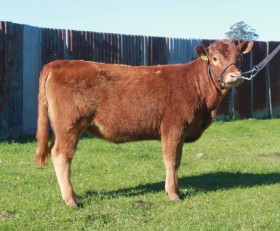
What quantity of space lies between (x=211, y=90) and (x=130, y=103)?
111 cm

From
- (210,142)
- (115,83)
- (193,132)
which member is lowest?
(210,142)

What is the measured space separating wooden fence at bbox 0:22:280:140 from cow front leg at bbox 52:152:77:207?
551 centimetres

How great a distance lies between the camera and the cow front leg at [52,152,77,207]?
6.15 meters

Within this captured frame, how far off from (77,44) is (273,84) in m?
7.63

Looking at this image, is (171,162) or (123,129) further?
(171,162)

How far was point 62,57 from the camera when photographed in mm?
12852

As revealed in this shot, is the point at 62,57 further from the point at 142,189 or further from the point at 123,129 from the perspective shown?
the point at 123,129

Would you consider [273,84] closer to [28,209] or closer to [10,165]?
[10,165]

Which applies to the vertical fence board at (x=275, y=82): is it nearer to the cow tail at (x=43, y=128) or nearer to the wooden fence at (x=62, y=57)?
the wooden fence at (x=62, y=57)

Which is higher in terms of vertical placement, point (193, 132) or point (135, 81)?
point (135, 81)

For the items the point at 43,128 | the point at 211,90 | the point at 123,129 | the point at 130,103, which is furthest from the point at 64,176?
the point at 211,90

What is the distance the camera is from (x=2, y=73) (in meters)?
11.6

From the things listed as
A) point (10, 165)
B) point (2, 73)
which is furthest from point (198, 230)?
point (2, 73)

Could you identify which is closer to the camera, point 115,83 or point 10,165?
point 115,83
